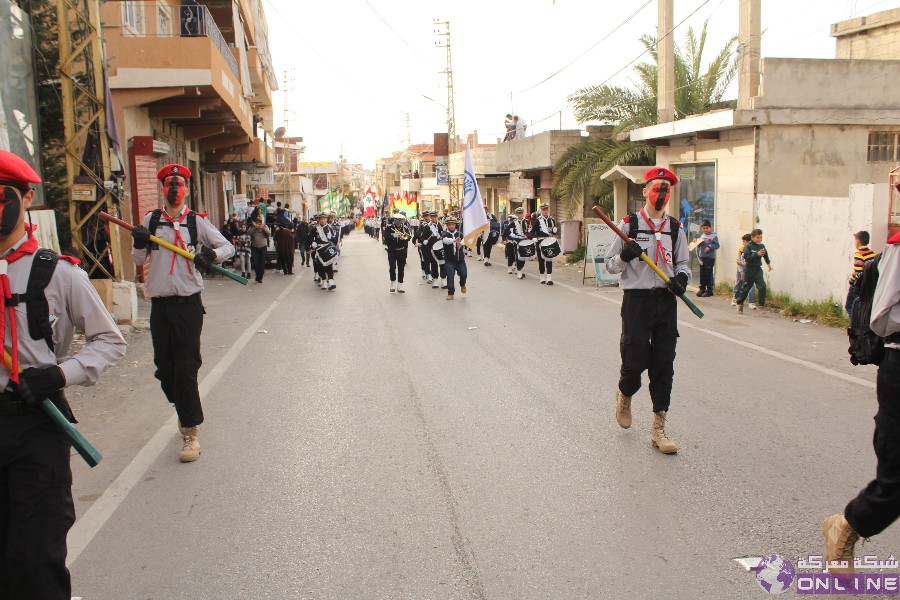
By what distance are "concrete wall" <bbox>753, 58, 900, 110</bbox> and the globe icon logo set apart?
41.8ft

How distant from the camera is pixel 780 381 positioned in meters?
7.91

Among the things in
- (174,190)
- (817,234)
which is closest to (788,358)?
(817,234)

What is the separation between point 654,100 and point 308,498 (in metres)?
19.8

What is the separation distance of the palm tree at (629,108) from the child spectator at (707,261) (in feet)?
20.1

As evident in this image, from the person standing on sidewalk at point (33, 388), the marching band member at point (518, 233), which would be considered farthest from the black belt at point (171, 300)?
the marching band member at point (518, 233)

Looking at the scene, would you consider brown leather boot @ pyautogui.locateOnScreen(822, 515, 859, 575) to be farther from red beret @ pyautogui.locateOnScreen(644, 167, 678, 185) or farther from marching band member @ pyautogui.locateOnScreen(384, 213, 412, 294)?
marching band member @ pyautogui.locateOnScreen(384, 213, 412, 294)

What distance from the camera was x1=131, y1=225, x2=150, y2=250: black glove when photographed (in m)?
5.60

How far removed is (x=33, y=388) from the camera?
289cm

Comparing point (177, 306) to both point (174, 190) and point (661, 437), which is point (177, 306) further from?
point (661, 437)

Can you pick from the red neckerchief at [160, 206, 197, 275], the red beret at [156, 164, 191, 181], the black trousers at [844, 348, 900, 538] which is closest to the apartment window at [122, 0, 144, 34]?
the red beret at [156, 164, 191, 181]

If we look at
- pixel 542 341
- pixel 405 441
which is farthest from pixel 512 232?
pixel 405 441

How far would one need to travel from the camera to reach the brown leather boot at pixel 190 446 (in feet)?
18.7

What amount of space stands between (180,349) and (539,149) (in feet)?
80.6

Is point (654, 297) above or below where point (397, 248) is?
above
